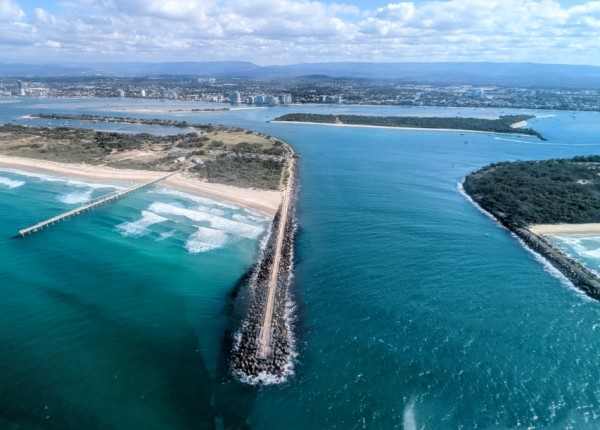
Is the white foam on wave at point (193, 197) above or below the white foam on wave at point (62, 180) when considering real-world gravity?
below

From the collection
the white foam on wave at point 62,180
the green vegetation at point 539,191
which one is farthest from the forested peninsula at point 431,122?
the white foam on wave at point 62,180

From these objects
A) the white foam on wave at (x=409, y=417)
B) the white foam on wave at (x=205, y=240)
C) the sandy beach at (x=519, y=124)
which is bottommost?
the white foam on wave at (x=409, y=417)

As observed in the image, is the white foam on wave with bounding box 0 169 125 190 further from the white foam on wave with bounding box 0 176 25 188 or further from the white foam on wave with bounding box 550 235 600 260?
the white foam on wave with bounding box 550 235 600 260

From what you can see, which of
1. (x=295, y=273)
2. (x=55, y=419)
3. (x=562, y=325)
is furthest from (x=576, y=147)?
(x=55, y=419)

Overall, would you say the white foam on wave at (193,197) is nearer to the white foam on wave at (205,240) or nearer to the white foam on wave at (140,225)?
the white foam on wave at (140,225)

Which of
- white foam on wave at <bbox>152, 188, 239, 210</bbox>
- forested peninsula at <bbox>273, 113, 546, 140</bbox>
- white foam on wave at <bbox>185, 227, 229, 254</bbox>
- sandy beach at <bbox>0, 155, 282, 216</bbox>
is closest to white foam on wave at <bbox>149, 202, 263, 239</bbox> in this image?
white foam on wave at <bbox>185, 227, 229, 254</bbox>

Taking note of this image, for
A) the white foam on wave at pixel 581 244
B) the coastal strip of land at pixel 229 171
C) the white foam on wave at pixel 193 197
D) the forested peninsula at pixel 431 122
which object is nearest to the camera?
the coastal strip of land at pixel 229 171
